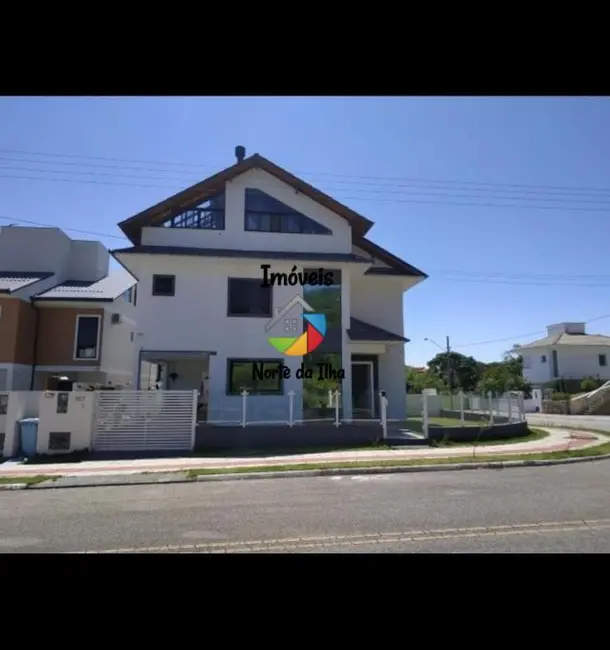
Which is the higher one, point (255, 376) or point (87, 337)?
point (87, 337)

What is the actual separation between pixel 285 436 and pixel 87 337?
13.7m

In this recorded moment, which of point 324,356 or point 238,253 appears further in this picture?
point 324,356

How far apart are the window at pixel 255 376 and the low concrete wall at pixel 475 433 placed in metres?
5.98

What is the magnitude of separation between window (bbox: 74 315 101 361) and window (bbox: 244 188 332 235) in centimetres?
1003

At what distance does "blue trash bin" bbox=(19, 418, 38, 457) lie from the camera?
49.5ft

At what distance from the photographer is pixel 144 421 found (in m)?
15.7

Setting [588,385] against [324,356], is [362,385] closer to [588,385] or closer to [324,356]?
[324,356]

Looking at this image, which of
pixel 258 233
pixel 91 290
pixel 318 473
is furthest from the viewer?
pixel 91 290

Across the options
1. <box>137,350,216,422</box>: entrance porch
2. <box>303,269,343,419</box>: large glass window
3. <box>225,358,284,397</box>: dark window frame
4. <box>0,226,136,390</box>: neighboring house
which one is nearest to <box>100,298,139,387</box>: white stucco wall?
<box>0,226,136,390</box>: neighboring house

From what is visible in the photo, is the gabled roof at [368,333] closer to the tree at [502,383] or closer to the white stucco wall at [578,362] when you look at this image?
the tree at [502,383]

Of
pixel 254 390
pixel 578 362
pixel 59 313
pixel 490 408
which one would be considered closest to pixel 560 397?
pixel 578 362
